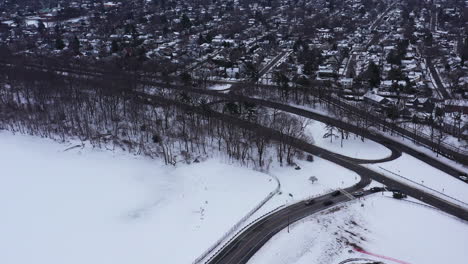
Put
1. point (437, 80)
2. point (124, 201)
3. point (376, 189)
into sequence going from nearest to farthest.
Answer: point (376, 189), point (124, 201), point (437, 80)

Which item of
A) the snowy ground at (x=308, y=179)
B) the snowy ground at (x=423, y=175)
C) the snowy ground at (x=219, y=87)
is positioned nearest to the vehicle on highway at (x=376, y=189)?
the snowy ground at (x=308, y=179)

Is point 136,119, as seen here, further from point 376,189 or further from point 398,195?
point 398,195

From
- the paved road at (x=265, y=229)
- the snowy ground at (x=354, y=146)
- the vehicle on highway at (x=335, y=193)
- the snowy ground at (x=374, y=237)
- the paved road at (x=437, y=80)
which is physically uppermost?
the paved road at (x=437, y=80)

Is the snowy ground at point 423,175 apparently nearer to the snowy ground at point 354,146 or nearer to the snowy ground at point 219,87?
the snowy ground at point 354,146

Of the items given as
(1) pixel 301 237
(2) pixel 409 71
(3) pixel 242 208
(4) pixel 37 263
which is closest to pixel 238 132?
(3) pixel 242 208

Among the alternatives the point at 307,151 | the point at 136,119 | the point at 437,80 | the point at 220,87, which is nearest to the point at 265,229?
the point at 307,151

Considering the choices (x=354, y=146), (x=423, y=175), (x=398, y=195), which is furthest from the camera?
(x=354, y=146)

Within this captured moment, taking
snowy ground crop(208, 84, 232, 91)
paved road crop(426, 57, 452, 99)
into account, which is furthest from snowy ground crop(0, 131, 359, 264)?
paved road crop(426, 57, 452, 99)

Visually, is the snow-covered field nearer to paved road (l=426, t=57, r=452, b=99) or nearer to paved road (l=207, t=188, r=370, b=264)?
paved road (l=207, t=188, r=370, b=264)
